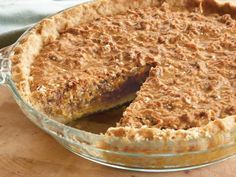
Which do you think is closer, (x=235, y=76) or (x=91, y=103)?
(x=235, y=76)

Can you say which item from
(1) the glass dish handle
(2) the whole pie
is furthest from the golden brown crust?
(1) the glass dish handle

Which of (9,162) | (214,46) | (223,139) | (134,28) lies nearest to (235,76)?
(214,46)

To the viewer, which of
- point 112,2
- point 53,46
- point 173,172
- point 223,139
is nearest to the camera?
point 223,139

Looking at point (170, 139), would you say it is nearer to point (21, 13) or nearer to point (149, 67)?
point (149, 67)

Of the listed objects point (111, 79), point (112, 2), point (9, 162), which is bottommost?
point (9, 162)

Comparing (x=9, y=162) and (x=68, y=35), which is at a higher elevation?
(x=68, y=35)

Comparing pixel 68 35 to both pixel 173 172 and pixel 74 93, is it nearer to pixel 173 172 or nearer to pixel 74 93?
pixel 74 93

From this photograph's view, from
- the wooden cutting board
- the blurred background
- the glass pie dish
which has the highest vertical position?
the blurred background

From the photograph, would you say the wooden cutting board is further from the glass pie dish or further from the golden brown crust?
the golden brown crust
